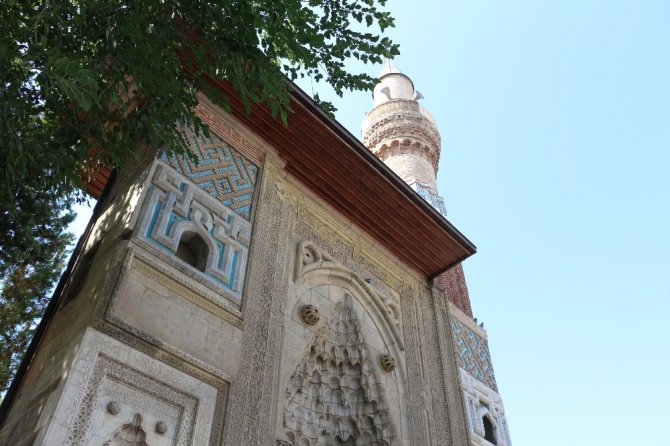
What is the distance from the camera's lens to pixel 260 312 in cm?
432

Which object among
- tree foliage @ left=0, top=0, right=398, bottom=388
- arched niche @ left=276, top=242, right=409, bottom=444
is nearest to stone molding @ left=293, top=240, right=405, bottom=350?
arched niche @ left=276, top=242, right=409, bottom=444

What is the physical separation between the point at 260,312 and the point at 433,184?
22.2 feet

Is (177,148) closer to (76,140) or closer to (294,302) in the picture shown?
(76,140)

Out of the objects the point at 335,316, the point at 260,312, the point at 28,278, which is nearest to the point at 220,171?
the point at 260,312

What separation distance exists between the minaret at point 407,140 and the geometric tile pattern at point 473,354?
3.28m

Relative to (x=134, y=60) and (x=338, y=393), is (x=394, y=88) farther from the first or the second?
(x=134, y=60)

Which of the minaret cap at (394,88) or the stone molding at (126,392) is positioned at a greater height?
the minaret cap at (394,88)

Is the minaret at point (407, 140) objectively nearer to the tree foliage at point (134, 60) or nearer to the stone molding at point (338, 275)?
the stone molding at point (338, 275)

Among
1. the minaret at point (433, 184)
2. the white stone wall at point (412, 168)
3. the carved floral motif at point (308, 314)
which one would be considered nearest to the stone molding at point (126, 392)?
the carved floral motif at point (308, 314)

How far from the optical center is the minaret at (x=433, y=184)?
6.27 metres

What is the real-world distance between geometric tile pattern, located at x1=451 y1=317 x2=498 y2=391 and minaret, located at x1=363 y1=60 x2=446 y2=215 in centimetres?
328

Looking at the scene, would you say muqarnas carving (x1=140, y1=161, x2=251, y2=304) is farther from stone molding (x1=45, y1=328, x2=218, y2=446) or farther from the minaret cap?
the minaret cap

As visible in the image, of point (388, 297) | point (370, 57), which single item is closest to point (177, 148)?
point (370, 57)

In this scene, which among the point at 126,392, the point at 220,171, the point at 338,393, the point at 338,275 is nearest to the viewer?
the point at 126,392
